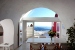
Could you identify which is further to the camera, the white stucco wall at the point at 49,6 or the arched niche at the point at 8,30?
the arched niche at the point at 8,30

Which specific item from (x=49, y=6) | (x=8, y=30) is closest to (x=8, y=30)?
(x=8, y=30)

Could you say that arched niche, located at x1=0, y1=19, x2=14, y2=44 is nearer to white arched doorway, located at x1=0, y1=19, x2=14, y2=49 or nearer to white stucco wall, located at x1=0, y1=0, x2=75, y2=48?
white arched doorway, located at x1=0, y1=19, x2=14, y2=49

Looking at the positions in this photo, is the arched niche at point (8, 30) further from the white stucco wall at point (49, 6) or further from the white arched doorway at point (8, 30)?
the white stucco wall at point (49, 6)

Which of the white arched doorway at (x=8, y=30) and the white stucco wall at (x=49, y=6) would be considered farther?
the white arched doorway at (x=8, y=30)

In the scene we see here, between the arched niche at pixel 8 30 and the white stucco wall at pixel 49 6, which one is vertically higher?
the white stucco wall at pixel 49 6

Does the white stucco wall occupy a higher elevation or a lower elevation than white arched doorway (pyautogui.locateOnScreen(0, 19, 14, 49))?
higher

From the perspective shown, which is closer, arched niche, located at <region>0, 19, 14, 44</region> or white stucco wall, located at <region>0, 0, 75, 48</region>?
white stucco wall, located at <region>0, 0, 75, 48</region>

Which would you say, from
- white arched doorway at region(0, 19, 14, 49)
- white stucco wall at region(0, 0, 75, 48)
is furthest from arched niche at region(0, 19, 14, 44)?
white stucco wall at region(0, 0, 75, 48)

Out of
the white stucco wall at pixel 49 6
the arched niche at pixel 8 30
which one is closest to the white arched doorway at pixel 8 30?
the arched niche at pixel 8 30

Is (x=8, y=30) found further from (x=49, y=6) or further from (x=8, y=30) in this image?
(x=49, y=6)

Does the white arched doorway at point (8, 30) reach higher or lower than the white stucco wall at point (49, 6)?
lower

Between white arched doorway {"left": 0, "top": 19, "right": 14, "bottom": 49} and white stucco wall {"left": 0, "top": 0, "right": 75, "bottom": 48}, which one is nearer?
white stucco wall {"left": 0, "top": 0, "right": 75, "bottom": 48}

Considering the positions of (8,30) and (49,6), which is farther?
(8,30)

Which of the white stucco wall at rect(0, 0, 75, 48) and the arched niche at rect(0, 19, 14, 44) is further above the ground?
the white stucco wall at rect(0, 0, 75, 48)
